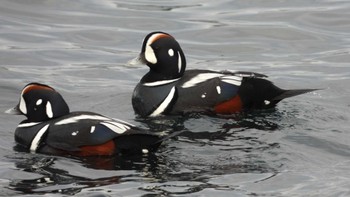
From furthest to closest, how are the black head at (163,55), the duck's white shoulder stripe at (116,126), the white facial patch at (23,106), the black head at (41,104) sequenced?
1. the black head at (163,55)
2. the white facial patch at (23,106)
3. the black head at (41,104)
4. the duck's white shoulder stripe at (116,126)

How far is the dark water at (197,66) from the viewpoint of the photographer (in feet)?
31.0

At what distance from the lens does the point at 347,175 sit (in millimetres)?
9656

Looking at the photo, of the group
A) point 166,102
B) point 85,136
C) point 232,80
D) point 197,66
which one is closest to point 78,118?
point 85,136

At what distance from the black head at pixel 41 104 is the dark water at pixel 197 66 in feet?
1.49

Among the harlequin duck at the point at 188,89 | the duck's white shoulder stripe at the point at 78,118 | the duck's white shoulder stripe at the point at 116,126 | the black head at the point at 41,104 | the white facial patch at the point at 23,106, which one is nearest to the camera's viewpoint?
the duck's white shoulder stripe at the point at 116,126

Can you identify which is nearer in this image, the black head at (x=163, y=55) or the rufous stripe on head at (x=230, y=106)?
the rufous stripe on head at (x=230, y=106)

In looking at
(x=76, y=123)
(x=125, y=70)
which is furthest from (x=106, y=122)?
(x=125, y=70)

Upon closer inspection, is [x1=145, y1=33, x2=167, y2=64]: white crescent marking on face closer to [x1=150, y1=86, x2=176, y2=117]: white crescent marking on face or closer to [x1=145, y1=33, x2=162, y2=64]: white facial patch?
[x1=145, y1=33, x2=162, y2=64]: white facial patch

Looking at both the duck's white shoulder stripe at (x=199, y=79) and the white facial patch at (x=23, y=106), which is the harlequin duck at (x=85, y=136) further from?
the duck's white shoulder stripe at (x=199, y=79)

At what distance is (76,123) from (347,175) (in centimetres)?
277

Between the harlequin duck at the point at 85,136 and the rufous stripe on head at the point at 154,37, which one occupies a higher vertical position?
the rufous stripe on head at the point at 154,37

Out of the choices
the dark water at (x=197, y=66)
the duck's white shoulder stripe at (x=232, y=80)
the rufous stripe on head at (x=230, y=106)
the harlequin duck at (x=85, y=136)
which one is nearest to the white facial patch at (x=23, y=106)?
the harlequin duck at (x=85, y=136)

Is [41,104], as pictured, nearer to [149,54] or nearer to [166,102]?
[166,102]

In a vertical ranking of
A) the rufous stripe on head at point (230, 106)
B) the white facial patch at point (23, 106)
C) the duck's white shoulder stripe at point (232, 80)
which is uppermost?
the duck's white shoulder stripe at point (232, 80)
